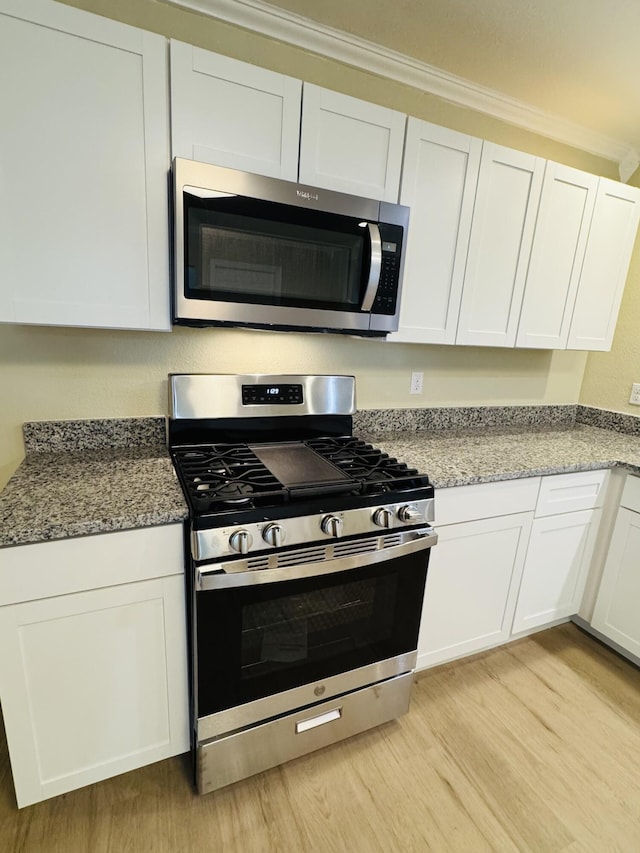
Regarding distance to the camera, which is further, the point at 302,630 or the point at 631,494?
the point at 631,494

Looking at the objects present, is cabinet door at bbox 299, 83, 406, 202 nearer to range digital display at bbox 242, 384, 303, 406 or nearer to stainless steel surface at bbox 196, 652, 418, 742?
range digital display at bbox 242, 384, 303, 406

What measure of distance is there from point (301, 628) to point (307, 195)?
1362 mm

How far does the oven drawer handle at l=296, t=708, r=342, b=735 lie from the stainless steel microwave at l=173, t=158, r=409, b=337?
1296mm

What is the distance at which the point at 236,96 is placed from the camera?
4.19 feet

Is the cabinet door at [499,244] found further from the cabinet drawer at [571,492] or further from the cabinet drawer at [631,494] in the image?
the cabinet drawer at [631,494]

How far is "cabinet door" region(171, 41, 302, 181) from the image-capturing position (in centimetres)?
122

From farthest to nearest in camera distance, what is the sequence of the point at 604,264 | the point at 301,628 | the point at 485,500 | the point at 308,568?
the point at 604,264 → the point at 485,500 → the point at 301,628 → the point at 308,568

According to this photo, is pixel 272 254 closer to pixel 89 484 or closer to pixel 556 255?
pixel 89 484

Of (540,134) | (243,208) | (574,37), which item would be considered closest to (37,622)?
(243,208)

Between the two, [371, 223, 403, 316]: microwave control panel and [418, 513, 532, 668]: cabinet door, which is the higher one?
[371, 223, 403, 316]: microwave control panel

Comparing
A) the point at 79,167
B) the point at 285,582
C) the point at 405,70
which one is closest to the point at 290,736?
the point at 285,582

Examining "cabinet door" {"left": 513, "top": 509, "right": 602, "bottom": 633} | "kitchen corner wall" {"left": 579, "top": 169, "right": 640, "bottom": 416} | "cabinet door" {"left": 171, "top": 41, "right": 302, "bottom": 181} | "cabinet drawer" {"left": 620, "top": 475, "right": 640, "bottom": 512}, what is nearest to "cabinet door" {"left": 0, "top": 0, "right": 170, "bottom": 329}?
"cabinet door" {"left": 171, "top": 41, "right": 302, "bottom": 181}

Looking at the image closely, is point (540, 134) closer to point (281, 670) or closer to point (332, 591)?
Result: point (332, 591)

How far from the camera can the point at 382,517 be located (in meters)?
1.30
